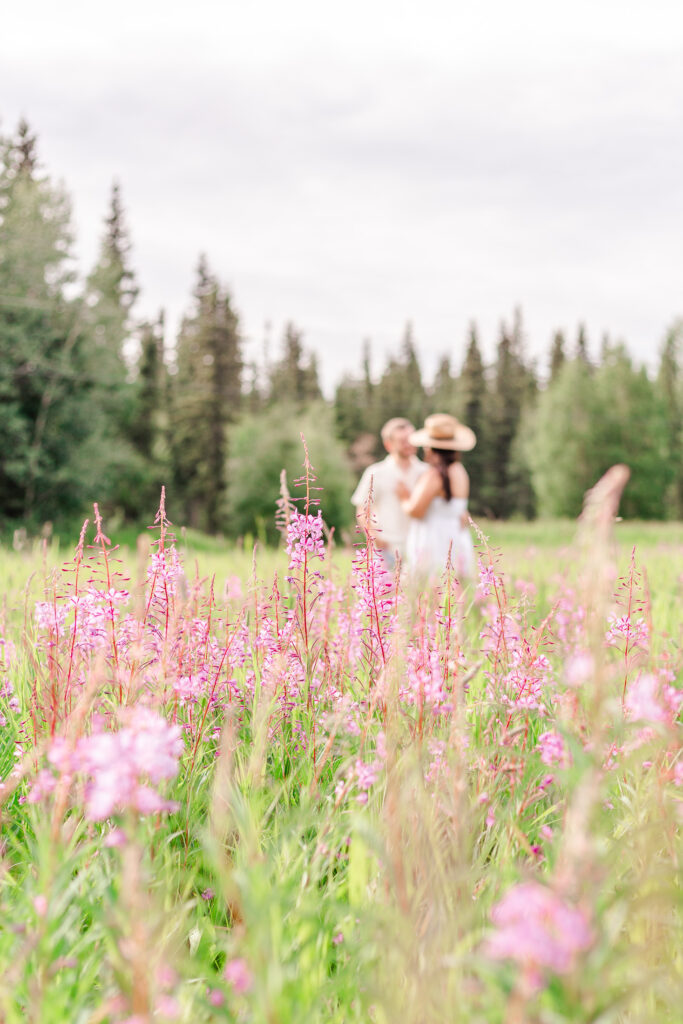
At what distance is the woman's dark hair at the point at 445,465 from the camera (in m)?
7.86

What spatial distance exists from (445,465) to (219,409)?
137ft

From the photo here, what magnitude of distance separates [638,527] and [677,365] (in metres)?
50.7

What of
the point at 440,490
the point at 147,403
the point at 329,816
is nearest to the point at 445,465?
the point at 440,490

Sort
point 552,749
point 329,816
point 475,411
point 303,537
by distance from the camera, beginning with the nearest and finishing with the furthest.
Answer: point 329,816
point 552,749
point 303,537
point 475,411

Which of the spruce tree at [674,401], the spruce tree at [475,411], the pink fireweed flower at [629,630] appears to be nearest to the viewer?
the pink fireweed flower at [629,630]

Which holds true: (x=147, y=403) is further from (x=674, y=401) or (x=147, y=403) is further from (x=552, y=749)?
(x=674, y=401)

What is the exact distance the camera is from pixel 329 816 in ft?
6.15

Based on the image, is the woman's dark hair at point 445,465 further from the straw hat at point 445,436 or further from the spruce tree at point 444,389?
the spruce tree at point 444,389

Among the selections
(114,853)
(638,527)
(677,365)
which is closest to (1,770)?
(114,853)

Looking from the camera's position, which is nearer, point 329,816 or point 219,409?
point 329,816

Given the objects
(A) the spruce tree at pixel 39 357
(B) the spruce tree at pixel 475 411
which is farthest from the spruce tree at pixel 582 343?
(A) the spruce tree at pixel 39 357

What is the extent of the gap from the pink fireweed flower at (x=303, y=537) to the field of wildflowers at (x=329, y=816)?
0.5 inches

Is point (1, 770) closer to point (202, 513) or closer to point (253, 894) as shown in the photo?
point (253, 894)

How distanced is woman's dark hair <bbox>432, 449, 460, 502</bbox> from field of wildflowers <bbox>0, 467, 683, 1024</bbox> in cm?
439
